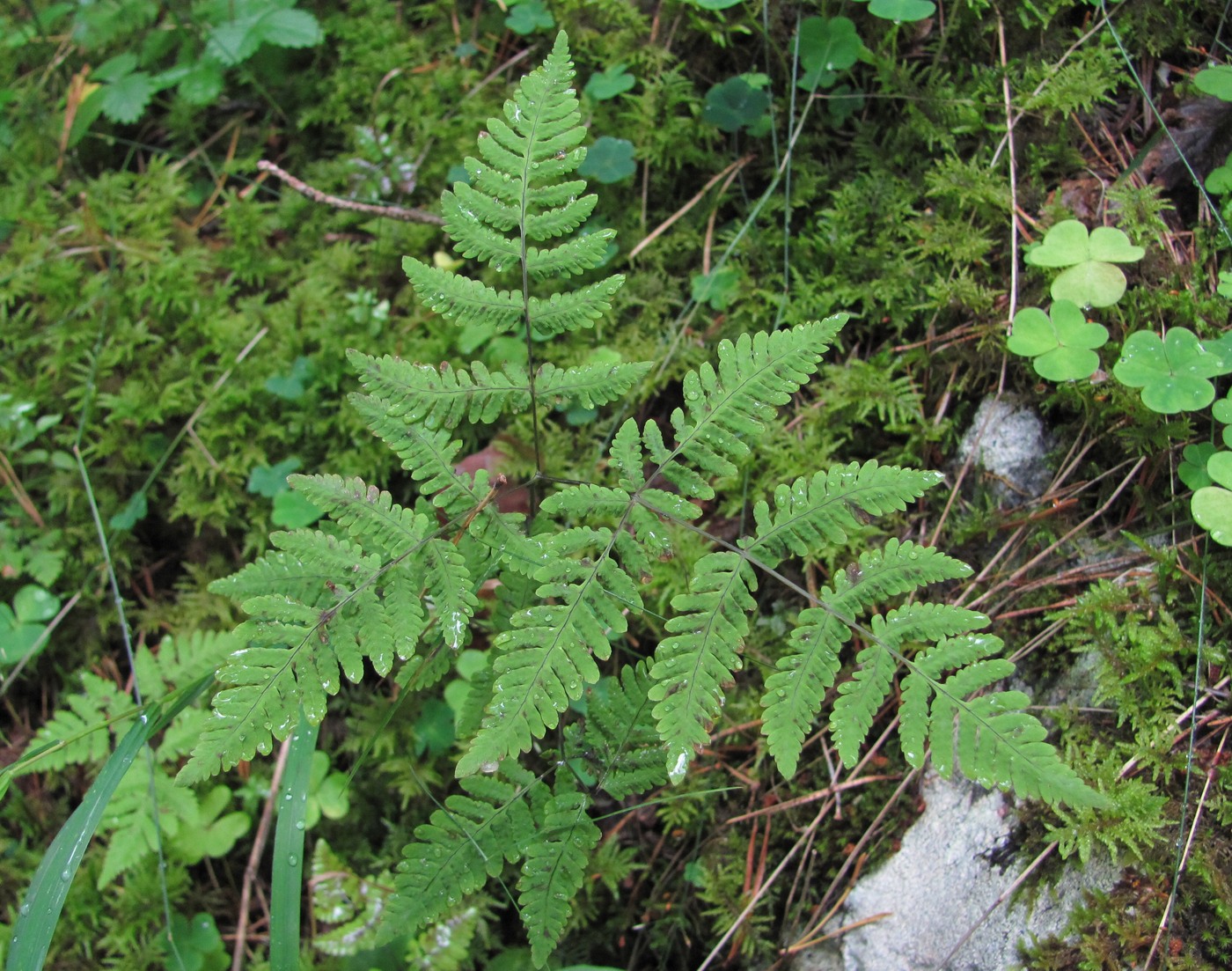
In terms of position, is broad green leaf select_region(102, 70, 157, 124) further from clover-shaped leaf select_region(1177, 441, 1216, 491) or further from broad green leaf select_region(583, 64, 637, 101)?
clover-shaped leaf select_region(1177, 441, 1216, 491)

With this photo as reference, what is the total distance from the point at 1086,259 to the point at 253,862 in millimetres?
3564

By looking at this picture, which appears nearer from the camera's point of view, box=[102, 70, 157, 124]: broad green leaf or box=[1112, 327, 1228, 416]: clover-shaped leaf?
box=[1112, 327, 1228, 416]: clover-shaped leaf

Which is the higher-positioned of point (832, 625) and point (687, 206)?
point (687, 206)

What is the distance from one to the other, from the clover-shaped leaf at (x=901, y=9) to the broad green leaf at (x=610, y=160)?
983 millimetres

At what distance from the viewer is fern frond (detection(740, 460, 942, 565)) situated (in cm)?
195

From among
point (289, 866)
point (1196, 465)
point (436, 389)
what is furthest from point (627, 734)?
point (1196, 465)

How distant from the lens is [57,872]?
2.06 meters

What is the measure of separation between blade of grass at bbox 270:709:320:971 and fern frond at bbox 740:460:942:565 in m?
1.22

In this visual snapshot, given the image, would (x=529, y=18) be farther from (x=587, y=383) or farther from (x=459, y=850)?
(x=459, y=850)

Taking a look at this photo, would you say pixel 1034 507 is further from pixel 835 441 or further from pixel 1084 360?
pixel 835 441

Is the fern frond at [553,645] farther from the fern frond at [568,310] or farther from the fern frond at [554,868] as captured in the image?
the fern frond at [568,310]

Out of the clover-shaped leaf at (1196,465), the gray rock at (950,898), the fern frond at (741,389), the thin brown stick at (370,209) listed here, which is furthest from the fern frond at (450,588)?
the clover-shaped leaf at (1196,465)

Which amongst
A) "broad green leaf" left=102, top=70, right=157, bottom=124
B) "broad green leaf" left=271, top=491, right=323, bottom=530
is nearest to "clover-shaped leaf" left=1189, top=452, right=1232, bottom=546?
"broad green leaf" left=271, top=491, right=323, bottom=530

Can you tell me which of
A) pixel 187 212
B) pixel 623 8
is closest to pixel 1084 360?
pixel 623 8
